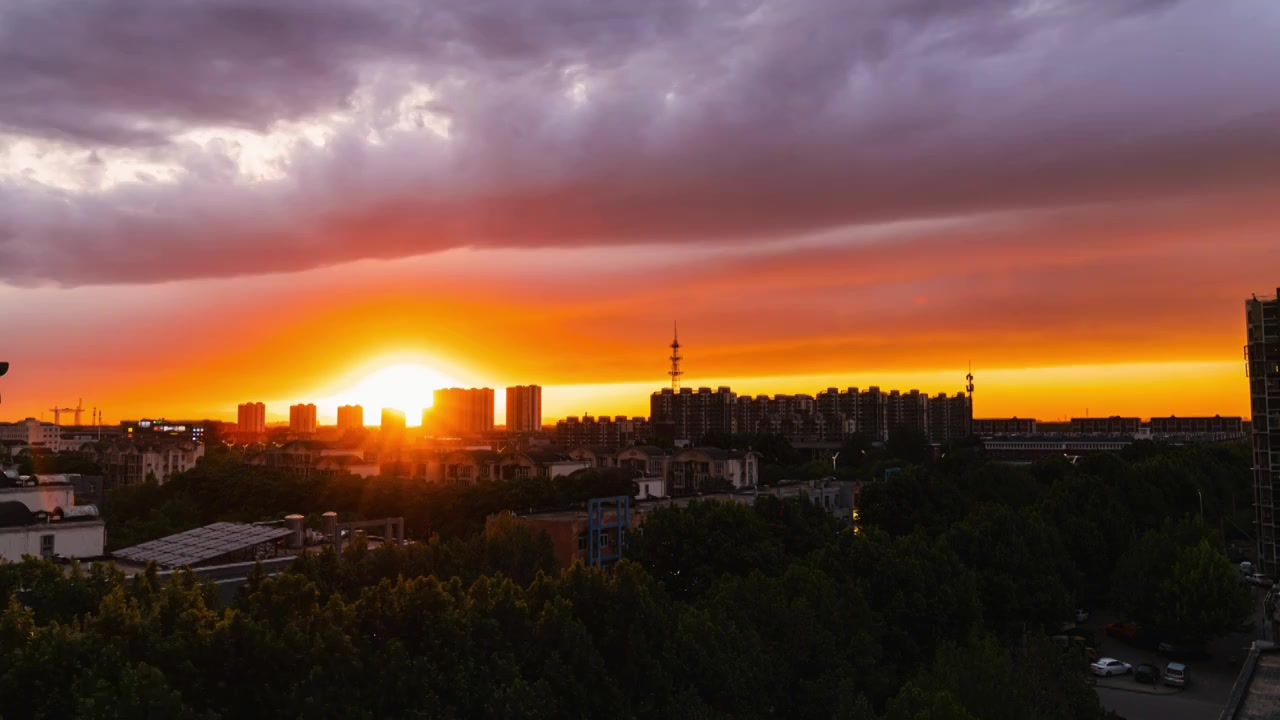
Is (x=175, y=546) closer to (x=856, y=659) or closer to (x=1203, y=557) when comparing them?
(x=856, y=659)

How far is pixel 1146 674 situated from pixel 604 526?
22132 mm

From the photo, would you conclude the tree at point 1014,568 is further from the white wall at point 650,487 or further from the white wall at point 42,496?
the white wall at point 42,496


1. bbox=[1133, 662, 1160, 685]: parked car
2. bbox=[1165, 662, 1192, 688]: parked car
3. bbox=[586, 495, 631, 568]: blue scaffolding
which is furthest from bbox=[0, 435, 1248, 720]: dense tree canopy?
bbox=[586, 495, 631, 568]: blue scaffolding

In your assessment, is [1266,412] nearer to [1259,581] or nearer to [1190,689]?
[1259,581]

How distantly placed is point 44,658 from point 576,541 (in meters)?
28.5

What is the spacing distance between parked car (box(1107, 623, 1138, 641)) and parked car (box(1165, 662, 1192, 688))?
6.13 m

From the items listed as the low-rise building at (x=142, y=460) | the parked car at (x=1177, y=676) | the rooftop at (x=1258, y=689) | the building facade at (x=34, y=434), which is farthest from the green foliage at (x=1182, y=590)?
the building facade at (x=34, y=434)

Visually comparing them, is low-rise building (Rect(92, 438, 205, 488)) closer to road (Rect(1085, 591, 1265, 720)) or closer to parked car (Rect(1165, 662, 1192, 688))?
road (Rect(1085, 591, 1265, 720))

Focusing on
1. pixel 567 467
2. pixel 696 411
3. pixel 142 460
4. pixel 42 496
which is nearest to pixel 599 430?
pixel 696 411

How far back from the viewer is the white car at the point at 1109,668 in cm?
3394

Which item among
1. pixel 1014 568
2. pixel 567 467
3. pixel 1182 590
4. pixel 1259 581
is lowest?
pixel 1259 581

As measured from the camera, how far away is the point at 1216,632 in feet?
114

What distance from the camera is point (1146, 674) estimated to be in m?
32.8

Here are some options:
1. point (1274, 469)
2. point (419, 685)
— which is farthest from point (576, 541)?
point (1274, 469)
